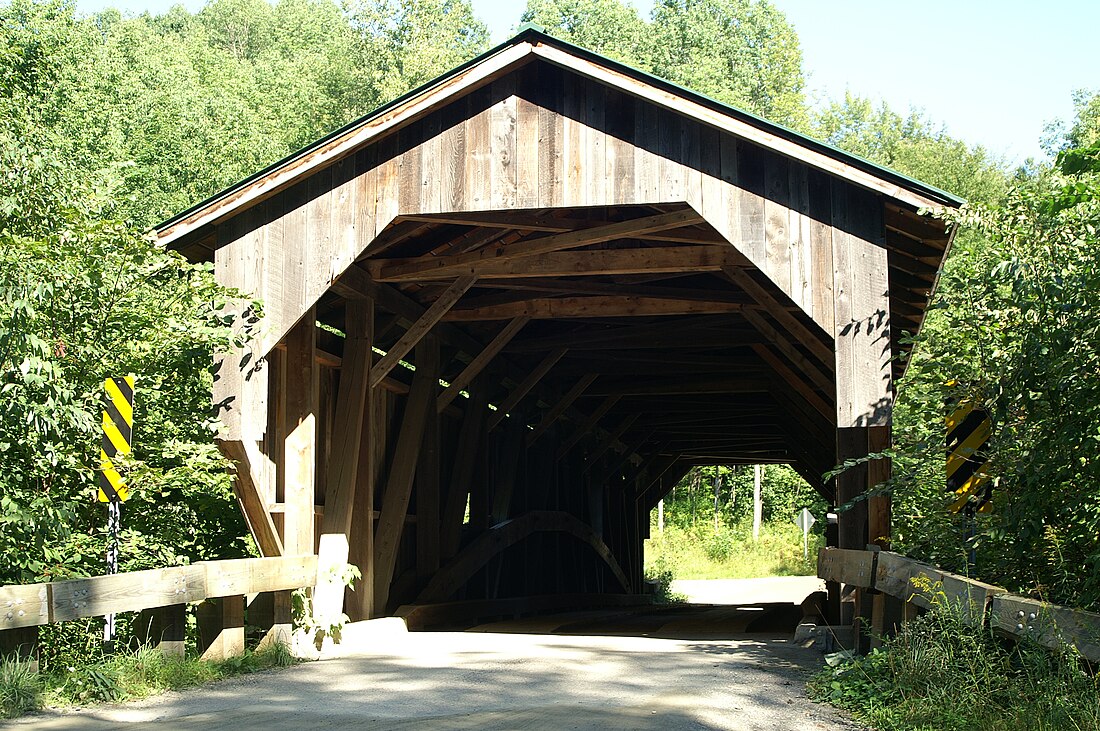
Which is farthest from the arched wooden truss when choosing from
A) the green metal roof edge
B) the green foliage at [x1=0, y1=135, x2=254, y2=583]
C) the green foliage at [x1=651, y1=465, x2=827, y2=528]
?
the green foliage at [x1=651, y1=465, x2=827, y2=528]

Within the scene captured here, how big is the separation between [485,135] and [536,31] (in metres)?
0.81

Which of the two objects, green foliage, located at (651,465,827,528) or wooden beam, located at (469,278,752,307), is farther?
green foliage, located at (651,465,827,528)

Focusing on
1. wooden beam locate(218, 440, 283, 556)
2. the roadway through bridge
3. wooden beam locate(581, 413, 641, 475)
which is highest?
wooden beam locate(581, 413, 641, 475)

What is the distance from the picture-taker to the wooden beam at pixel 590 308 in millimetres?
11220

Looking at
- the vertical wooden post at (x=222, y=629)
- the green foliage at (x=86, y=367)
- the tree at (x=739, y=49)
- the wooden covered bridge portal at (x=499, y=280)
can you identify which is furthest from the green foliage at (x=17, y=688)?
the tree at (x=739, y=49)

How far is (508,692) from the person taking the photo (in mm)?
6191

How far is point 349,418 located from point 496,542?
14.1 ft

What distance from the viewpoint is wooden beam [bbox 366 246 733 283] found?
9805 millimetres

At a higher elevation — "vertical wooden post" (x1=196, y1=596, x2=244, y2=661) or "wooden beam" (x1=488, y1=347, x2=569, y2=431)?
"wooden beam" (x1=488, y1=347, x2=569, y2=431)

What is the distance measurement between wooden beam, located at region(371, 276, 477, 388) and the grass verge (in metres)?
3.42

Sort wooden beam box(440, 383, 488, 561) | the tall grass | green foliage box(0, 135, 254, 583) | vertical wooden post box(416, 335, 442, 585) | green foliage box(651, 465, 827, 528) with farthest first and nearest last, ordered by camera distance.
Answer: green foliage box(651, 465, 827, 528) → the tall grass → wooden beam box(440, 383, 488, 561) → vertical wooden post box(416, 335, 442, 585) → green foliage box(0, 135, 254, 583)

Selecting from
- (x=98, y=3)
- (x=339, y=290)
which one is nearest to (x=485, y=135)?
(x=339, y=290)

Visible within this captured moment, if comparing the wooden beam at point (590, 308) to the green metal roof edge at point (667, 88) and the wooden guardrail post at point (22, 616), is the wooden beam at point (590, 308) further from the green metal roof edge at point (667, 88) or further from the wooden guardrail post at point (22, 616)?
the wooden guardrail post at point (22, 616)

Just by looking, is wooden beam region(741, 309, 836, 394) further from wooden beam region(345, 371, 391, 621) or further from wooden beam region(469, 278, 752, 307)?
wooden beam region(345, 371, 391, 621)
